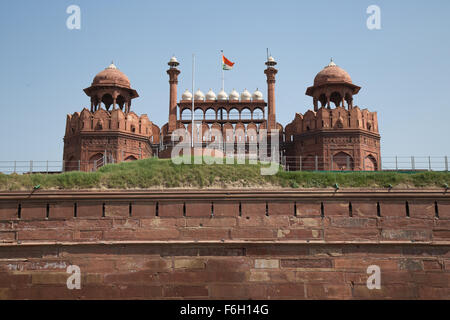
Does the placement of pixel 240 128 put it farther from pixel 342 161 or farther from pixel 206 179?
pixel 206 179

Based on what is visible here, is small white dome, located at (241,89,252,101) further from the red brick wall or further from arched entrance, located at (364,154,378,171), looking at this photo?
the red brick wall

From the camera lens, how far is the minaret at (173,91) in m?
22.6

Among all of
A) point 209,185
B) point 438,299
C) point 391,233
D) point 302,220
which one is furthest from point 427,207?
point 209,185

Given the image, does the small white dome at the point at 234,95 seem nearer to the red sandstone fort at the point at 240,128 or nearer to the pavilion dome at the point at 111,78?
the red sandstone fort at the point at 240,128

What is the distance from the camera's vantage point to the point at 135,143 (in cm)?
1983

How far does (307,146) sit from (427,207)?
925 centimetres

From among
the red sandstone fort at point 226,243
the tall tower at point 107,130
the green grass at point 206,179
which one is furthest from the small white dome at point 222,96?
the red sandstone fort at point 226,243

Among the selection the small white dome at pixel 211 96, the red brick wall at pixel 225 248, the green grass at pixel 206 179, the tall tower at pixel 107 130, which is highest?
the small white dome at pixel 211 96

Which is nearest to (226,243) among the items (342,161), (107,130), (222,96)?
(342,161)

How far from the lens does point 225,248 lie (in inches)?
384

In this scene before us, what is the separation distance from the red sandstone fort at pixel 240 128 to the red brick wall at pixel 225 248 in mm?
6463

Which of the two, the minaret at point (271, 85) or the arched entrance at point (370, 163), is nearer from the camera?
the arched entrance at point (370, 163)

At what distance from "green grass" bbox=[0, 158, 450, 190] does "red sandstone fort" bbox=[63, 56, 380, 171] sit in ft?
17.1
